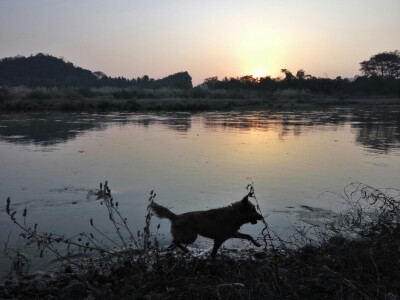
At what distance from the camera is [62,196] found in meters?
8.42

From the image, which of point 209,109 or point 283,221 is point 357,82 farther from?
point 283,221

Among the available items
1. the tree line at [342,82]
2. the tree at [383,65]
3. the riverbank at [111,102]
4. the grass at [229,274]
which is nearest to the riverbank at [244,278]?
the grass at [229,274]

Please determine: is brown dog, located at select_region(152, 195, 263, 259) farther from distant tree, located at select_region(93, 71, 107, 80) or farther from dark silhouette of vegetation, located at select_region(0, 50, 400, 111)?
distant tree, located at select_region(93, 71, 107, 80)

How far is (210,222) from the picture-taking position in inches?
218

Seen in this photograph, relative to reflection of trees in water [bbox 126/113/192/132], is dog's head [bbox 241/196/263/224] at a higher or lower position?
higher

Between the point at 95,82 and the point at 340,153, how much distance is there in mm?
132730

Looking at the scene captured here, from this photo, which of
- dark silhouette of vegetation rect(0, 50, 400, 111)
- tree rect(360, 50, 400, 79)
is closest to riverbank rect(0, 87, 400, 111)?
dark silhouette of vegetation rect(0, 50, 400, 111)

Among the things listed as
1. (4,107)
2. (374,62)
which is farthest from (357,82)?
(4,107)

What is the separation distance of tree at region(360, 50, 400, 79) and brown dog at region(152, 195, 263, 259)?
91.6 metres

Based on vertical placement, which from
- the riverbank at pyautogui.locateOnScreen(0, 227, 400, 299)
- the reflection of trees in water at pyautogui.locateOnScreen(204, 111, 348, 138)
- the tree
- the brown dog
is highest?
the tree

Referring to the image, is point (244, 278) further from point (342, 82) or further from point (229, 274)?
point (342, 82)

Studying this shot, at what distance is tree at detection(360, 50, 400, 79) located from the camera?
89.1 m

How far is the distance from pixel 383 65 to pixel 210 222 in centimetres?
9604

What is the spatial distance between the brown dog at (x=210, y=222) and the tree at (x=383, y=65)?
91616mm
